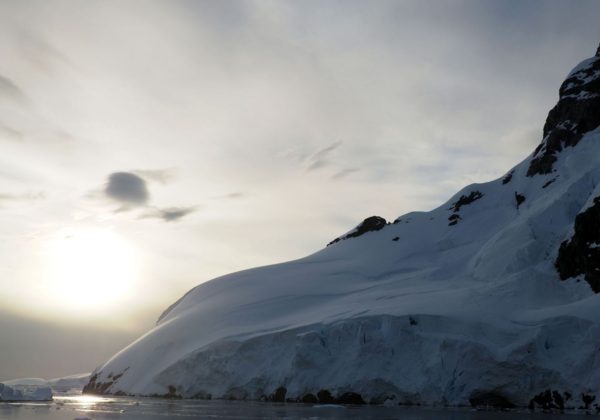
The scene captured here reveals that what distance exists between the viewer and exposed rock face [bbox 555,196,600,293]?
53.6 m

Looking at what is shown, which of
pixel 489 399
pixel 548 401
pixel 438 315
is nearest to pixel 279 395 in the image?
pixel 438 315

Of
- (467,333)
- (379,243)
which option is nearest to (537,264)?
(467,333)

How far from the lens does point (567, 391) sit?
4272 cm

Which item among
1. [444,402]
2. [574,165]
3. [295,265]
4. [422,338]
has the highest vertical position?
[574,165]

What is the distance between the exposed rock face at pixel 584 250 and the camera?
2109 inches

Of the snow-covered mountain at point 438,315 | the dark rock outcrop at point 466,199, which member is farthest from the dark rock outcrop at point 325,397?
the dark rock outcrop at point 466,199

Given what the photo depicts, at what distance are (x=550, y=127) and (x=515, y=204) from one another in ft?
46.9

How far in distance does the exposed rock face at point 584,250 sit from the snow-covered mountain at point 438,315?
0.34 feet

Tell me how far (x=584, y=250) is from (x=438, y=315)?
1504 cm

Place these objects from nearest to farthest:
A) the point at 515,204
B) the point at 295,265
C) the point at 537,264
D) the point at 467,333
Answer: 1. the point at 467,333
2. the point at 537,264
3. the point at 515,204
4. the point at 295,265

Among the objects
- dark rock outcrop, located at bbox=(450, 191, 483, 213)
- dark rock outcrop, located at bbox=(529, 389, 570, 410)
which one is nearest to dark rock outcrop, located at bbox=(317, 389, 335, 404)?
dark rock outcrop, located at bbox=(529, 389, 570, 410)

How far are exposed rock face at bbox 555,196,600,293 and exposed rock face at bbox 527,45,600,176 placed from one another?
65.0ft

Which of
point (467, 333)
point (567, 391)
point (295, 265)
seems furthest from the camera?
point (295, 265)

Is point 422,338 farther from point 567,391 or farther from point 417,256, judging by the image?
point 417,256
